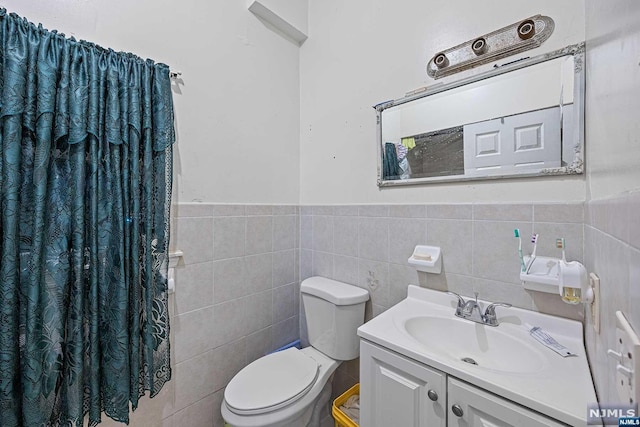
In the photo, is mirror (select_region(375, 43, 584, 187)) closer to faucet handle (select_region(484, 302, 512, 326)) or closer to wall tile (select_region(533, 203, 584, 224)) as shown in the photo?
wall tile (select_region(533, 203, 584, 224))

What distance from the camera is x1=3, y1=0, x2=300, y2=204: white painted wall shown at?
1098 mm

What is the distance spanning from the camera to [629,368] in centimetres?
33

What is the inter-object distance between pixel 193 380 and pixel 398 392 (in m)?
1.04

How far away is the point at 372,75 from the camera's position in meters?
1.49

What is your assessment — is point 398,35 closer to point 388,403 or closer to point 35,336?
point 388,403

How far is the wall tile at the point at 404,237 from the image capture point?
1298 millimetres

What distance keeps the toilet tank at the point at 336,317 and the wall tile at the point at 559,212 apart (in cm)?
86

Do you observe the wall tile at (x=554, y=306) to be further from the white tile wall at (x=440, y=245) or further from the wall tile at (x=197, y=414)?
the wall tile at (x=197, y=414)

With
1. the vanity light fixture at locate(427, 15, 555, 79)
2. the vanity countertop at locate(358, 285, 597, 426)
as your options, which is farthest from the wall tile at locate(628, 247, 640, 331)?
the vanity light fixture at locate(427, 15, 555, 79)

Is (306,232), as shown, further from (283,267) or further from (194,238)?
(194,238)

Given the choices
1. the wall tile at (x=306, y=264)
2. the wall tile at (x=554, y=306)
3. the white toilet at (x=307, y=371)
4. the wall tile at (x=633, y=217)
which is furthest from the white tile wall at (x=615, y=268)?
the wall tile at (x=306, y=264)

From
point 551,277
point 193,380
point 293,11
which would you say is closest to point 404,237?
point 551,277

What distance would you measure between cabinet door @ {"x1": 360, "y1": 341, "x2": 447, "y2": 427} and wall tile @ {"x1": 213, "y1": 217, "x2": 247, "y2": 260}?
86cm

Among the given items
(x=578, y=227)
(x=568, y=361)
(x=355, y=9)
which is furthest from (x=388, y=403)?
(x=355, y=9)
